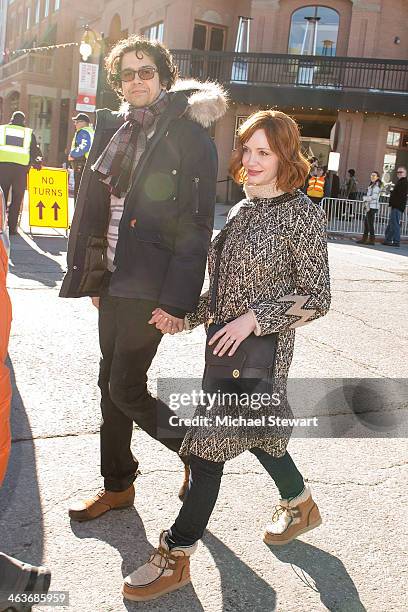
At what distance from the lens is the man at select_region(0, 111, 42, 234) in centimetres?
1029

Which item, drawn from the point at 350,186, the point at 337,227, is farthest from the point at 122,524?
the point at 350,186

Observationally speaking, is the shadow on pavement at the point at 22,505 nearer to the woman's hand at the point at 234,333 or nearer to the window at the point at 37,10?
the woman's hand at the point at 234,333

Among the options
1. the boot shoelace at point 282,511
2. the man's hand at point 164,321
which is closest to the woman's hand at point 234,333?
the man's hand at point 164,321

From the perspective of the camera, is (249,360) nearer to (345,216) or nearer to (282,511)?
(282,511)

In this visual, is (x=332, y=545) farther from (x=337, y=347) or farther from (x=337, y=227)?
(x=337, y=227)

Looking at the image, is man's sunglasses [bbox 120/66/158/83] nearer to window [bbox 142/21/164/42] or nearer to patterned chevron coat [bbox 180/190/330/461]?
patterned chevron coat [bbox 180/190/330/461]

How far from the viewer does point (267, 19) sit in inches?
1018

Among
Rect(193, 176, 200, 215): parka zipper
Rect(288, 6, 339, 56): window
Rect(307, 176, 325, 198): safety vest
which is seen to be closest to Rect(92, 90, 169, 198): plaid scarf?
Rect(193, 176, 200, 215): parka zipper

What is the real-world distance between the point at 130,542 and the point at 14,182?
8.68m

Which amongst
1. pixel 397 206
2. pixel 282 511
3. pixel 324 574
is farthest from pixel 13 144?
pixel 397 206

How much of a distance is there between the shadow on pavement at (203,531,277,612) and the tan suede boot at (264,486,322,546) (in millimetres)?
214

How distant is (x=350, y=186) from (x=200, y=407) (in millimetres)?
21653

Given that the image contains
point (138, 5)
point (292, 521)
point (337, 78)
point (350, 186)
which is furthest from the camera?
point (138, 5)

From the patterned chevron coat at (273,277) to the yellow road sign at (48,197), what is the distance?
8.87 metres
